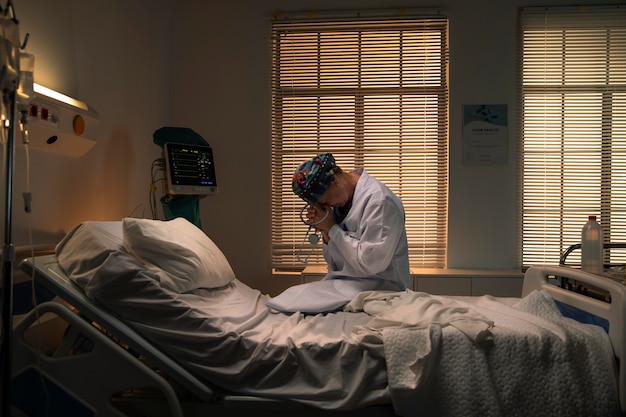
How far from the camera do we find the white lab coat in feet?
7.76

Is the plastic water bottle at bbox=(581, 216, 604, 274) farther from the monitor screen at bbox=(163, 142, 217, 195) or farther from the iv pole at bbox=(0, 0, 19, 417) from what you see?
the iv pole at bbox=(0, 0, 19, 417)

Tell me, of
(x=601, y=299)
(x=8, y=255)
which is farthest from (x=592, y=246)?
(x=8, y=255)

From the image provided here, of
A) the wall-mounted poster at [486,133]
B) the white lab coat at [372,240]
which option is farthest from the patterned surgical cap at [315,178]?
the wall-mounted poster at [486,133]

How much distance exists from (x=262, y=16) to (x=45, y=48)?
6.27ft

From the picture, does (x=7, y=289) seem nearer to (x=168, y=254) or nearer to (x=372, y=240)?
(x=168, y=254)

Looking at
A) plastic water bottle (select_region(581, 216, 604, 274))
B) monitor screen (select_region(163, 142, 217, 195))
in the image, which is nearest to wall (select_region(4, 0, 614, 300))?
monitor screen (select_region(163, 142, 217, 195))

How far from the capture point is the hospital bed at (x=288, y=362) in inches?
64.6

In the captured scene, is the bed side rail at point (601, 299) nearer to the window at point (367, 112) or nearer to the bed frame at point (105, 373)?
the bed frame at point (105, 373)

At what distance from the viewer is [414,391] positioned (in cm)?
162

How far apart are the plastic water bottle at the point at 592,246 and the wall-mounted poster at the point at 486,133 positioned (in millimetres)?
1366

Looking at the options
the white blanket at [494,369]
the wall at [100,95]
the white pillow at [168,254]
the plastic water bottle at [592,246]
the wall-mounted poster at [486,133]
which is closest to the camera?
the white blanket at [494,369]

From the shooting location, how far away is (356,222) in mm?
2545

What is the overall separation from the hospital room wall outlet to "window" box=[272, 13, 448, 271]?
62.1 inches

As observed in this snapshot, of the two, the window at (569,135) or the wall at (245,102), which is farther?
the window at (569,135)
